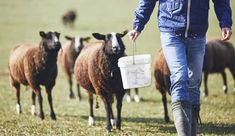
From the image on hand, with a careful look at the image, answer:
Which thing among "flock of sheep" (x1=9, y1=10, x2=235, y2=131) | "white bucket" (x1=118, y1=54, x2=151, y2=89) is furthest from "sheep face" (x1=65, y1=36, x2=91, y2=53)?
"white bucket" (x1=118, y1=54, x2=151, y2=89)

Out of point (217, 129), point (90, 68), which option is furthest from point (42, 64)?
point (217, 129)

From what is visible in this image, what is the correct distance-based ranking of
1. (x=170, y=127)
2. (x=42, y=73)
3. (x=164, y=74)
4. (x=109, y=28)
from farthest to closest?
(x=109, y=28) < (x=42, y=73) < (x=164, y=74) < (x=170, y=127)

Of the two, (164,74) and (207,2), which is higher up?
(207,2)

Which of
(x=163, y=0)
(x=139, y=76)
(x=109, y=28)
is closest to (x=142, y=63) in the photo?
(x=139, y=76)

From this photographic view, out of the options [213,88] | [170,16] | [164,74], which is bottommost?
[213,88]

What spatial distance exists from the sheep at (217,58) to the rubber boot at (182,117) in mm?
9459

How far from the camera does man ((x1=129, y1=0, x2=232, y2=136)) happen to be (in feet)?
21.4

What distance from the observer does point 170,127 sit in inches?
392

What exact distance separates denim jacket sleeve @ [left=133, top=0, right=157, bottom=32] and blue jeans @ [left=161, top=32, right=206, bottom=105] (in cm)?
37

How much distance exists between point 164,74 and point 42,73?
2.80 meters

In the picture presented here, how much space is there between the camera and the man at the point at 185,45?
652 cm

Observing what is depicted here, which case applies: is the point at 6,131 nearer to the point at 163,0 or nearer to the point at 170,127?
the point at 170,127

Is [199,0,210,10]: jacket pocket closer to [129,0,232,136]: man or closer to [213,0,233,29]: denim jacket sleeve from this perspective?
[129,0,232,136]: man

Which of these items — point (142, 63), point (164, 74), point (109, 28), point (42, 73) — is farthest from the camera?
point (109, 28)
